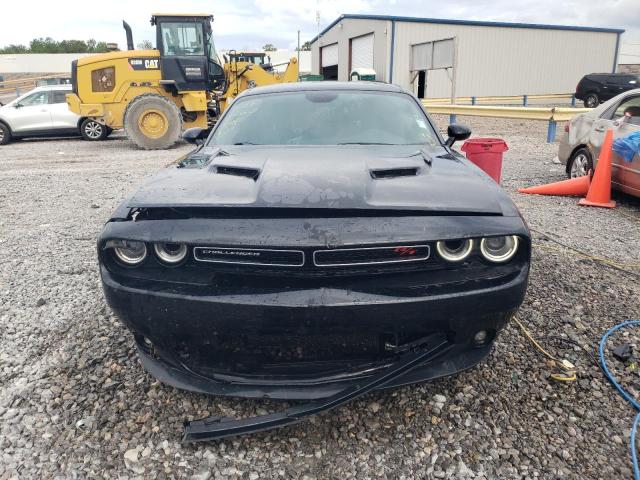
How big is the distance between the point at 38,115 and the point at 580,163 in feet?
45.4

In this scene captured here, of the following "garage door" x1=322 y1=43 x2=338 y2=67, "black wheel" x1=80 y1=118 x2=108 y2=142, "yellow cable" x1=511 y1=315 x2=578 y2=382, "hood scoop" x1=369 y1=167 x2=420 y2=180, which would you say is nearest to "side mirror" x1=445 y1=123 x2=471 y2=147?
"hood scoop" x1=369 y1=167 x2=420 y2=180

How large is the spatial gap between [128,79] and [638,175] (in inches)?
426

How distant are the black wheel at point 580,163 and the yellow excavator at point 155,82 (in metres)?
8.23

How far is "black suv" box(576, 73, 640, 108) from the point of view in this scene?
70.0 feet

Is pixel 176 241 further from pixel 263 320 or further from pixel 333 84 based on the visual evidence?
pixel 333 84

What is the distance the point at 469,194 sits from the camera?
2160 mm

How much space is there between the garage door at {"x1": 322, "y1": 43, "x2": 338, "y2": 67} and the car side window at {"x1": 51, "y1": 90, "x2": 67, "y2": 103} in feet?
77.3

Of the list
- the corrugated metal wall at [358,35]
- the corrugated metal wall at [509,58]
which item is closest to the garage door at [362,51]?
the corrugated metal wall at [358,35]

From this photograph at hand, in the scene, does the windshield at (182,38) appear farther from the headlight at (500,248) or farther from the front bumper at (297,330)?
the headlight at (500,248)

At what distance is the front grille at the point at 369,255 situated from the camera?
6.31 ft

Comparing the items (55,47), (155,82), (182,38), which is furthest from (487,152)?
(55,47)

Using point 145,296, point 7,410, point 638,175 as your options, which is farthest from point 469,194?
point 638,175

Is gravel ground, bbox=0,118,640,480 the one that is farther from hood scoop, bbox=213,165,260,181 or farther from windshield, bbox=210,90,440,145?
windshield, bbox=210,90,440,145

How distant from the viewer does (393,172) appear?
2436mm
